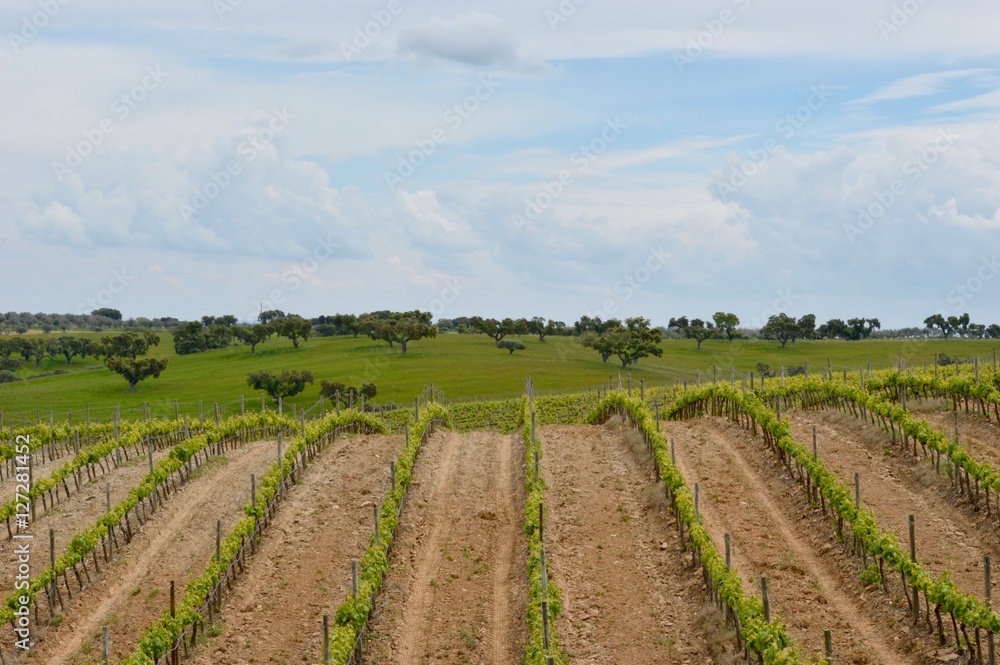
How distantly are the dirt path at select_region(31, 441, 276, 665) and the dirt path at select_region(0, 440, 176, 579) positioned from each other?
2341mm

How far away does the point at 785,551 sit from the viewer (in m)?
27.0

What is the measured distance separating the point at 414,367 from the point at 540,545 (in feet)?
273

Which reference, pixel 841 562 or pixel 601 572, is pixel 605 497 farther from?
pixel 841 562

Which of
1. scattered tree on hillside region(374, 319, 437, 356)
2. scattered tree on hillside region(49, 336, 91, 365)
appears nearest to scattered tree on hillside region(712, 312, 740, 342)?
scattered tree on hillside region(374, 319, 437, 356)

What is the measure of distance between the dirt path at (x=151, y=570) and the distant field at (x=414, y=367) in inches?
1953

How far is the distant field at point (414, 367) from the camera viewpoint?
315 feet

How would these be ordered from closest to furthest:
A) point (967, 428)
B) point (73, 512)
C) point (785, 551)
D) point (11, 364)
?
1. point (785, 551)
2. point (73, 512)
3. point (967, 428)
4. point (11, 364)

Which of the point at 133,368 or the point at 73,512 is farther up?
the point at 133,368

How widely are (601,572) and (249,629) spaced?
9226mm

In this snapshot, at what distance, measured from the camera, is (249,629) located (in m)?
24.7

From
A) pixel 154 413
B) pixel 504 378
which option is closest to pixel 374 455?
pixel 154 413

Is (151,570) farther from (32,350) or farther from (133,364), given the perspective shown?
(32,350)

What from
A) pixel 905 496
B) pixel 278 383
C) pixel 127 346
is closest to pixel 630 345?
pixel 278 383

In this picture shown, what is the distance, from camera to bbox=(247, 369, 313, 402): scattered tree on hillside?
96.9m
